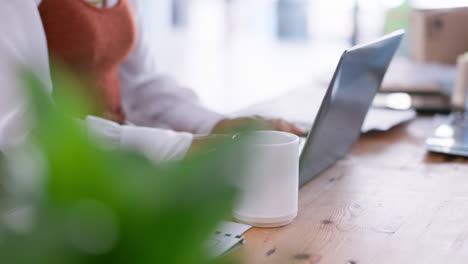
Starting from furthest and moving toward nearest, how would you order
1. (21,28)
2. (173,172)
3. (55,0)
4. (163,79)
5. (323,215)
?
(163,79) → (55,0) → (21,28) → (323,215) → (173,172)

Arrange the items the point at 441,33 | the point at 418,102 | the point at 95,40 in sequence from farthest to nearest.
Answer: the point at 441,33, the point at 418,102, the point at 95,40

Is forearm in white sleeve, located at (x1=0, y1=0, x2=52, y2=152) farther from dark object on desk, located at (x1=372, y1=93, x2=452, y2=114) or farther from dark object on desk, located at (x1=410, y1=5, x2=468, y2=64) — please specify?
dark object on desk, located at (x1=410, y1=5, x2=468, y2=64)

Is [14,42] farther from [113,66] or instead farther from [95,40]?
[113,66]

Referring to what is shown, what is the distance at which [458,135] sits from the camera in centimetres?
132

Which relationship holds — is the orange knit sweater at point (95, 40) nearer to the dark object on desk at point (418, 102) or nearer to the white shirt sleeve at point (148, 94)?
the white shirt sleeve at point (148, 94)

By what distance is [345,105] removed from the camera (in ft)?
3.35

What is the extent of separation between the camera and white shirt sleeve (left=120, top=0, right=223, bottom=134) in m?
1.44

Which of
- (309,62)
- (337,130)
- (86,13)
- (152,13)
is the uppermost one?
(86,13)

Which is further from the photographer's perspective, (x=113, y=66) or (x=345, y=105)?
(x=113, y=66)

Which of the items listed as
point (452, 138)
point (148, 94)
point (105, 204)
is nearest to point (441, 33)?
point (452, 138)

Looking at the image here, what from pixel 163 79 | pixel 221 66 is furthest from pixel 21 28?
pixel 221 66

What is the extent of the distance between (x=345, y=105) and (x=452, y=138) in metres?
0.40

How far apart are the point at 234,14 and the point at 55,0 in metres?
6.16

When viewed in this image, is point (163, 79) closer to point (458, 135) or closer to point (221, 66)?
point (458, 135)
